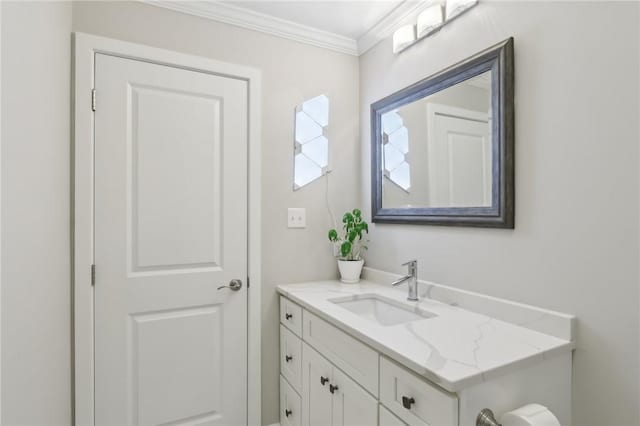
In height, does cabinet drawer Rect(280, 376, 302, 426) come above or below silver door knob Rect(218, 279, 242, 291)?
below

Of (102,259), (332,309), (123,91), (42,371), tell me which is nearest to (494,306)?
(332,309)

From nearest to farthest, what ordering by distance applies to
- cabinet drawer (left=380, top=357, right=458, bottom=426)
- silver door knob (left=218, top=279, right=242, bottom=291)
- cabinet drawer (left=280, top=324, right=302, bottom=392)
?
1. cabinet drawer (left=380, top=357, right=458, bottom=426)
2. cabinet drawer (left=280, top=324, right=302, bottom=392)
3. silver door knob (left=218, top=279, right=242, bottom=291)

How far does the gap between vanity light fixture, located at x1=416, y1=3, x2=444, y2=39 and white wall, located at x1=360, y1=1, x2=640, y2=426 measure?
0.57 ft

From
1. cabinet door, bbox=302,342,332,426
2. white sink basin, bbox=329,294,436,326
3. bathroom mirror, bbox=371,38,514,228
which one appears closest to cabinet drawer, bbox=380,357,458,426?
cabinet door, bbox=302,342,332,426

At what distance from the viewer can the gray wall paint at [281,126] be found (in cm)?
169

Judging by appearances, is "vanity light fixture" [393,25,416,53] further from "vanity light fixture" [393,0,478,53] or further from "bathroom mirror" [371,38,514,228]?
"bathroom mirror" [371,38,514,228]

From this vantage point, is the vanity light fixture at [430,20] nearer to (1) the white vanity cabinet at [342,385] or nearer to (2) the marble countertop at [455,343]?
(2) the marble countertop at [455,343]

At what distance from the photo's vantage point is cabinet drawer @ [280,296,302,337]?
1.65 meters

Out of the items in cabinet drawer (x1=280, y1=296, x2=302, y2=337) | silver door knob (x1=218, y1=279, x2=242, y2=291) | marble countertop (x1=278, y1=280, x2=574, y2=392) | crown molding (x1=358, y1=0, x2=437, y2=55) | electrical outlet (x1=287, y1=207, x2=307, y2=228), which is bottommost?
cabinet drawer (x1=280, y1=296, x2=302, y2=337)

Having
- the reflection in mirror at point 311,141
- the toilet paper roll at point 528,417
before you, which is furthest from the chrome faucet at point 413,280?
the reflection in mirror at point 311,141

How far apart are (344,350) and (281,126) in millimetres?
1264

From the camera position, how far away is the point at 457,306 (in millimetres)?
1436

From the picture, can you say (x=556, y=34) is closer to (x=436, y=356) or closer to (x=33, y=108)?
(x=436, y=356)

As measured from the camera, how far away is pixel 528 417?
860 mm
